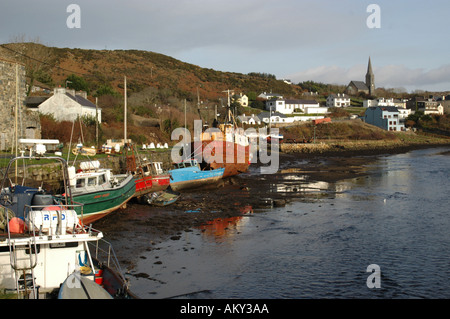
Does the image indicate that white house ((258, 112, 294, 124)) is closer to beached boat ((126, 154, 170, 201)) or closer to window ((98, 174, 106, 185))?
beached boat ((126, 154, 170, 201))

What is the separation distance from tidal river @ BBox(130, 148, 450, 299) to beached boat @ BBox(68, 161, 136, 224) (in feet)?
13.3

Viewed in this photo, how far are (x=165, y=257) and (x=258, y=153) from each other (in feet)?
180

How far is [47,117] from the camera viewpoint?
4353 centimetres

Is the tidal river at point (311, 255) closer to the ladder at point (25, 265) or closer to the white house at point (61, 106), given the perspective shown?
the ladder at point (25, 265)

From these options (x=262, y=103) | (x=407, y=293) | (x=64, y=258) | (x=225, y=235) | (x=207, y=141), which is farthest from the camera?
(x=262, y=103)

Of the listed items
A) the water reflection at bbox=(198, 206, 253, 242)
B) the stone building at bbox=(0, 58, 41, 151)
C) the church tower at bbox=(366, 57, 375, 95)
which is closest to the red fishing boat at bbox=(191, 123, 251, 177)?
the water reflection at bbox=(198, 206, 253, 242)

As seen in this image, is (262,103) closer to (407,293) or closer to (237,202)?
(237,202)

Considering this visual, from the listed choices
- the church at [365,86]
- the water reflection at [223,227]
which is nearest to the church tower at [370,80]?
the church at [365,86]

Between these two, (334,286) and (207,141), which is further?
(207,141)

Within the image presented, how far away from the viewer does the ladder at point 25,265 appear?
995cm

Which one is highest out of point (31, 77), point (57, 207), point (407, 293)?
point (31, 77)

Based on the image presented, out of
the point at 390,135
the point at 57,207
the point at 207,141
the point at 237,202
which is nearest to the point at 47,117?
the point at 207,141

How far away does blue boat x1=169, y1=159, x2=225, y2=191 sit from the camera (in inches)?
1275

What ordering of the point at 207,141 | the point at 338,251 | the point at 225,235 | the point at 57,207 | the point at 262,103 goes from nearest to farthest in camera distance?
1. the point at 57,207
2. the point at 338,251
3. the point at 225,235
4. the point at 207,141
5. the point at 262,103
